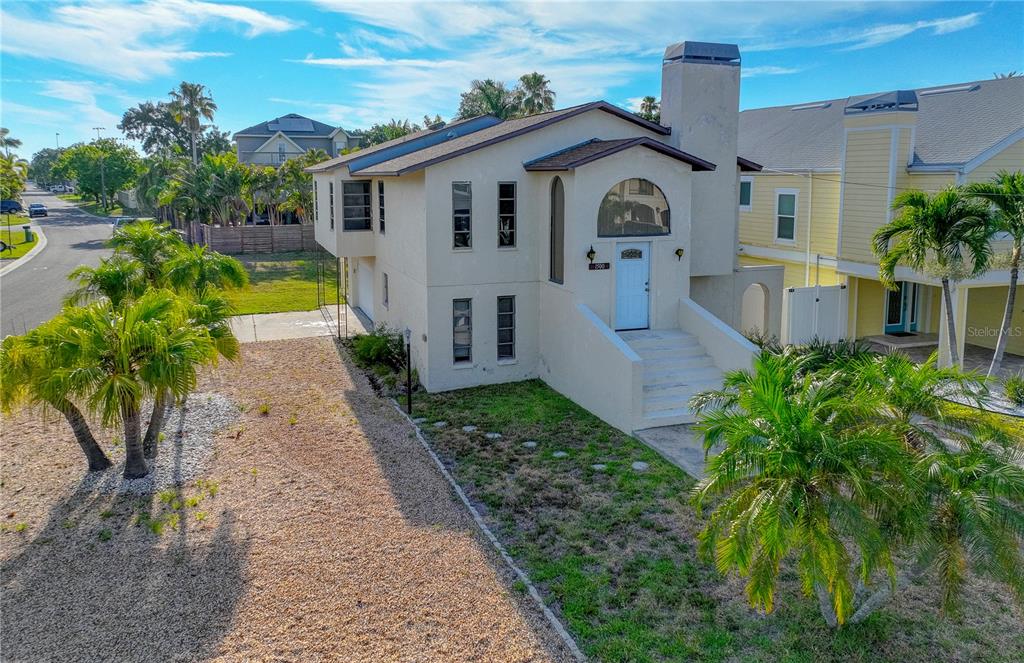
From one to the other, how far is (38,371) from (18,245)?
144 feet

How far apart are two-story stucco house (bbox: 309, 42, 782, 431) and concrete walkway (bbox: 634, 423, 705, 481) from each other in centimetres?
25

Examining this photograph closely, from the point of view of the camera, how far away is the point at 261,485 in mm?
11570

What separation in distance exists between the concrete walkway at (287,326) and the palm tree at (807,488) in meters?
16.4

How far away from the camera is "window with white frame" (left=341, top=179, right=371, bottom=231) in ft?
66.5

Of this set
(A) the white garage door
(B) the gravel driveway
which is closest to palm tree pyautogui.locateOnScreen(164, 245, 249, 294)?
(B) the gravel driveway

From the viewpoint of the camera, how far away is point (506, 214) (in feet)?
53.5

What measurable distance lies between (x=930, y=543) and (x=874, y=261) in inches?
582

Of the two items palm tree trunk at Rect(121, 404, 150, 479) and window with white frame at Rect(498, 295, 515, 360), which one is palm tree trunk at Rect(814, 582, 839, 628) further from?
window with white frame at Rect(498, 295, 515, 360)

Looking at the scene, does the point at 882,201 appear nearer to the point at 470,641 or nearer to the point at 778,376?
the point at 778,376

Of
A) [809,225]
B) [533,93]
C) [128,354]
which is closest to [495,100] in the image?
[533,93]

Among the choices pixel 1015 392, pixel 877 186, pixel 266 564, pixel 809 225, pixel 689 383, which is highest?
pixel 877 186

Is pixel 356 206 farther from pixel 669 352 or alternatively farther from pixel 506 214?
pixel 669 352

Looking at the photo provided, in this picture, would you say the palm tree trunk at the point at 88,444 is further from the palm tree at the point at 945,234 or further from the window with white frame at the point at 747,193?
the window with white frame at the point at 747,193

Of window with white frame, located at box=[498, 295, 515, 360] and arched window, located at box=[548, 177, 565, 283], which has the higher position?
arched window, located at box=[548, 177, 565, 283]
